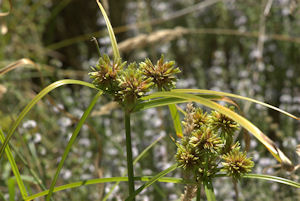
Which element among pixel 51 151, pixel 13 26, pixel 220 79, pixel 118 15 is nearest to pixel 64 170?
pixel 51 151

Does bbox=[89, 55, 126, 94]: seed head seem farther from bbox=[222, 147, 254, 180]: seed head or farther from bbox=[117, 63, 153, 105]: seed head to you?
bbox=[222, 147, 254, 180]: seed head

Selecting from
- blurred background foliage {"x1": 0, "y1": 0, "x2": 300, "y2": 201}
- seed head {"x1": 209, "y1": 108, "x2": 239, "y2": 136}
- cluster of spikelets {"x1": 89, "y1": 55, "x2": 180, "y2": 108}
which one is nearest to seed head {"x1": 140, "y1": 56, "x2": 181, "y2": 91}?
cluster of spikelets {"x1": 89, "y1": 55, "x2": 180, "y2": 108}

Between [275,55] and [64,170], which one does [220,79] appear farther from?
[64,170]

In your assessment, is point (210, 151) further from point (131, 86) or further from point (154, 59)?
point (154, 59)

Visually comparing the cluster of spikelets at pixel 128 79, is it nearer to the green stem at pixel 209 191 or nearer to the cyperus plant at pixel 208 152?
the cyperus plant at pixel 208 152

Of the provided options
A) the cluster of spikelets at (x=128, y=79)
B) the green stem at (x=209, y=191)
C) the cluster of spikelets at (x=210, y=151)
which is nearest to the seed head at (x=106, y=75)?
the cluster of spikelets at (x=128, y=79)

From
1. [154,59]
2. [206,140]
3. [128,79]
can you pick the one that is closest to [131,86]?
[128,79]

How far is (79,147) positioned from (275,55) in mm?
2182

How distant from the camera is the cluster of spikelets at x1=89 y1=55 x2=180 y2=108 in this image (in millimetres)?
850

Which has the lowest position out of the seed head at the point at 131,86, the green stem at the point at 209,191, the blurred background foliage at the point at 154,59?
the green stem at the point at 209,191

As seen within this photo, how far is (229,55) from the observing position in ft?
13.7

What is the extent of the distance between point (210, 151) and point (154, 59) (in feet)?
7.52

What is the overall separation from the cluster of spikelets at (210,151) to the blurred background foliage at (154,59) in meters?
0.88

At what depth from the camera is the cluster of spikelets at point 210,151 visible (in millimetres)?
861
